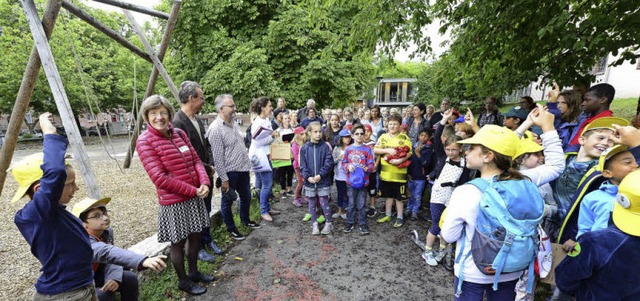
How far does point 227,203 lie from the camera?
4109 mm

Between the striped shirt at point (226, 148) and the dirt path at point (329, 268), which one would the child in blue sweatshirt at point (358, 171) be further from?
the striped shirt at point (226, 148)

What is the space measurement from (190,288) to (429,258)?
2854 millimetres

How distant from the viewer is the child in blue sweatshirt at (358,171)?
14.1ft

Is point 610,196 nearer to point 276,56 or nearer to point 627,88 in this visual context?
point 276,56

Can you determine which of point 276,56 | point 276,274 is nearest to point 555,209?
point 276,274

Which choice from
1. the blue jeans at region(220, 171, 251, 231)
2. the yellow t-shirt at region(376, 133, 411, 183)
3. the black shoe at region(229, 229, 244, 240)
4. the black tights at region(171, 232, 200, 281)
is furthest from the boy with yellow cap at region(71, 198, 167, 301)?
the yellow t-shirt at region(376, 133, 411, 183)

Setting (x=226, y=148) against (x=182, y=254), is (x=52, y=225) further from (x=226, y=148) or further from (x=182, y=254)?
(x=226, y=148)

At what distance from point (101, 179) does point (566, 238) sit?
34.1 ft

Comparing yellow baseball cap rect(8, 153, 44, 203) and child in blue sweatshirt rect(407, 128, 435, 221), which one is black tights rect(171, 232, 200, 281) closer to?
yellow baseball cap rect(8, 153, 44, 203)

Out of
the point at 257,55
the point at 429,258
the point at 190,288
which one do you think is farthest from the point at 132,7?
the point at 257,55

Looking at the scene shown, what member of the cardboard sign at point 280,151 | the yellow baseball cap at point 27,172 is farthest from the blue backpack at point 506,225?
the cardboard sign at point 280,151

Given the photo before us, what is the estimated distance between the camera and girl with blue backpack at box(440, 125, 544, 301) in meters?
1.72

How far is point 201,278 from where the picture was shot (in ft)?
10.8

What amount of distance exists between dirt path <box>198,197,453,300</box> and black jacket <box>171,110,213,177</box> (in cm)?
133
